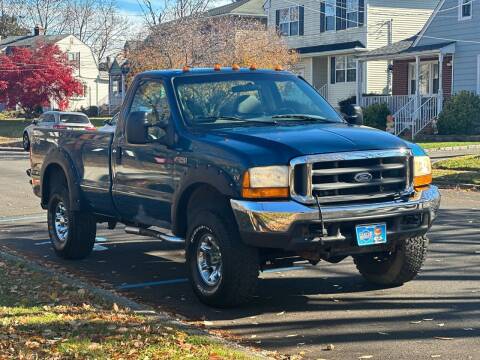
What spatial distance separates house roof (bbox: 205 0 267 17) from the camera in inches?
1957

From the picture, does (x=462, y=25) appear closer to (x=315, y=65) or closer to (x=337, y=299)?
(x=315, y=65)

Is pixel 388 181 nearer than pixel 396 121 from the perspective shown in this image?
Yes

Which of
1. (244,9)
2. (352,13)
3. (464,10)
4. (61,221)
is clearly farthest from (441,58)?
(61,221)

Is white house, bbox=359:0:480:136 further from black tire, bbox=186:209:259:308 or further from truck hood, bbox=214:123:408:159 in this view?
black tire, bbox=186:209:259:308

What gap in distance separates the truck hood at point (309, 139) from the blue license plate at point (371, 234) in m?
0.66

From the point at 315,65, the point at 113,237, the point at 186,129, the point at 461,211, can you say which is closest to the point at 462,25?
the point at 315,65

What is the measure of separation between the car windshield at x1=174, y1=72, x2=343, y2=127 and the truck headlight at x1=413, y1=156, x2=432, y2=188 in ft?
3.79

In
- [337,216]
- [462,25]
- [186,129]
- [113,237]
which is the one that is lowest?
[113,237]

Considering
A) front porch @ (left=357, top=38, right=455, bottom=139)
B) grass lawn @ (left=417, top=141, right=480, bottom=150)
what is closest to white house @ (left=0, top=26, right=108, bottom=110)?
front porch @ (left=357, top=38, right=455, bottom=139)

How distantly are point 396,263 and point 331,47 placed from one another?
116ft

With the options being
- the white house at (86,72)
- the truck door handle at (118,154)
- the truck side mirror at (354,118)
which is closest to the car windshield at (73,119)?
the truck door handle at (118,154)

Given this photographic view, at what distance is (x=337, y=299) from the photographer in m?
7.45

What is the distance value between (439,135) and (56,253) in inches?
902

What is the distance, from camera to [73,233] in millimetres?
9383
